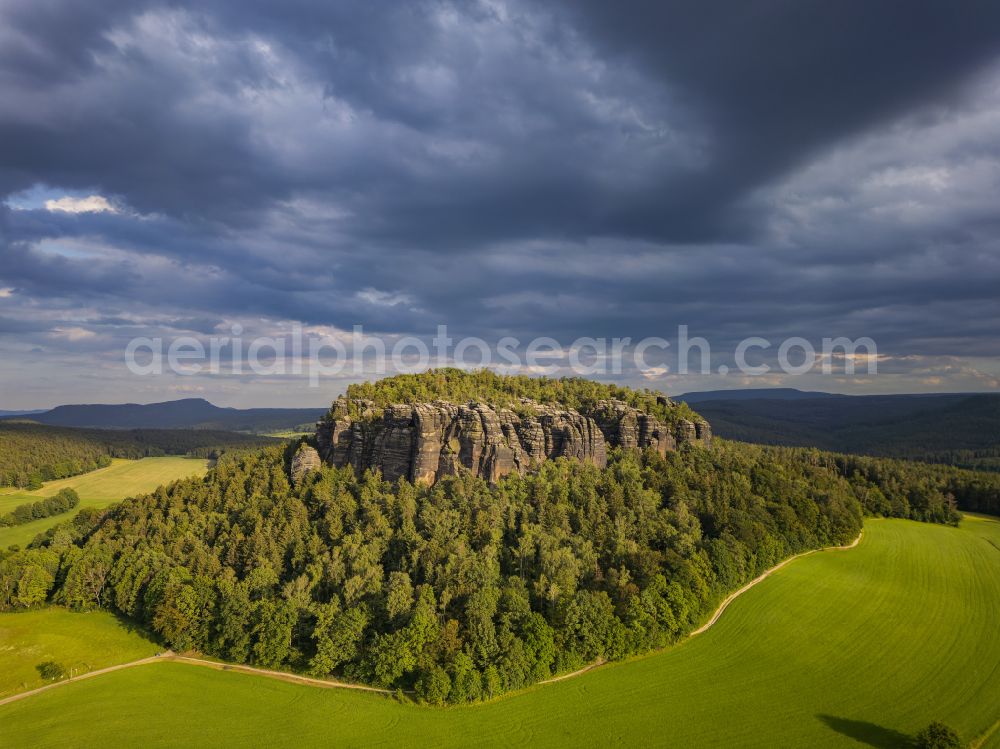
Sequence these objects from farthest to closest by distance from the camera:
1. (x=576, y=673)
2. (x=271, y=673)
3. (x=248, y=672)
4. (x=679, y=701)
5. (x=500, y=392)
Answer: (x=500, y=392) < (x=248, y=672) < (x=271, y=673) < (x=576, y=673) < (x=679, y=701)

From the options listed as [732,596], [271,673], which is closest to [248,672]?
[271,673]

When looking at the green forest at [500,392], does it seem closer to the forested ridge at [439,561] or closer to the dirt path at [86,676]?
the forested ridge at [439,561]

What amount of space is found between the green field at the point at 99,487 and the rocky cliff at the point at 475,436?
6413 cm

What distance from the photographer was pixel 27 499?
477 feet

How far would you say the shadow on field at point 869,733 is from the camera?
41.8 metres

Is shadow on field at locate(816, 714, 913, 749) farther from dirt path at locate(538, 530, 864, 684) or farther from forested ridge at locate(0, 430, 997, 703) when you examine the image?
dirt path at locate(538, 530, 864, 684)

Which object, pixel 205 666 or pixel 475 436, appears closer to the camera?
pixel 205 666

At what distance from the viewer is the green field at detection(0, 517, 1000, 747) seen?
44.7 m

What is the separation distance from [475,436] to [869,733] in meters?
62.1

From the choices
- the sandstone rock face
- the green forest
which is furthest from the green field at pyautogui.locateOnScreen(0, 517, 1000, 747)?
the green forest

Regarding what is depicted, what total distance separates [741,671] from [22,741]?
233ft

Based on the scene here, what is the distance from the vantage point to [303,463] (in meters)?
93.1

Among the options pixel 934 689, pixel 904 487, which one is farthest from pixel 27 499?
pixel 904 487

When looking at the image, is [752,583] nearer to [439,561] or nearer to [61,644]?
[439,561]
